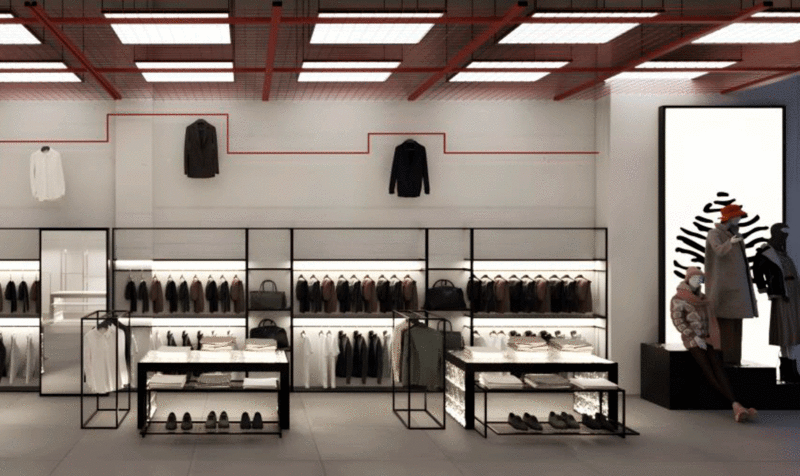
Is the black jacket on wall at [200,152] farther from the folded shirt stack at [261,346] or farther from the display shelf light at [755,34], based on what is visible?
the display shelf light at [755,34]

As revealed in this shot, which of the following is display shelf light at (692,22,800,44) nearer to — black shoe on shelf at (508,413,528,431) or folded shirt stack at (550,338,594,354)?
folded shirt stack at (550,338,594,354)

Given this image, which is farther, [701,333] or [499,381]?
[701,333]

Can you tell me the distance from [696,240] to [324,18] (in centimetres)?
624

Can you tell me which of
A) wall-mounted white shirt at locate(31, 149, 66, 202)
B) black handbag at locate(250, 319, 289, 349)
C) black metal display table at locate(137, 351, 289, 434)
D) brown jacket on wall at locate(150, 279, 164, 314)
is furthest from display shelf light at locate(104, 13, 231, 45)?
black handbag at locate(250, 319, 289, 349)

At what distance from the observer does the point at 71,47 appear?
7793mm

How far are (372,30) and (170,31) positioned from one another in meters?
1.62

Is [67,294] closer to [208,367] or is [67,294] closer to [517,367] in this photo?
[208,367]

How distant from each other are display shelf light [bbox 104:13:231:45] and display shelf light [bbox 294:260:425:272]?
167 inches

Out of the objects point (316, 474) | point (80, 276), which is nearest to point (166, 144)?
point (80, 276)

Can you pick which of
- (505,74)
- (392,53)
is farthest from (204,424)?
(505,74)

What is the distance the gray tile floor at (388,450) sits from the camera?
7195 mm

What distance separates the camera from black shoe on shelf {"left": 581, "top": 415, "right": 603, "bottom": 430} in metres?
8.51

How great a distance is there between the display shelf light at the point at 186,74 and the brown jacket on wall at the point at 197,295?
2608 millimetres

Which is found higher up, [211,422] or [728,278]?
[728,278]
